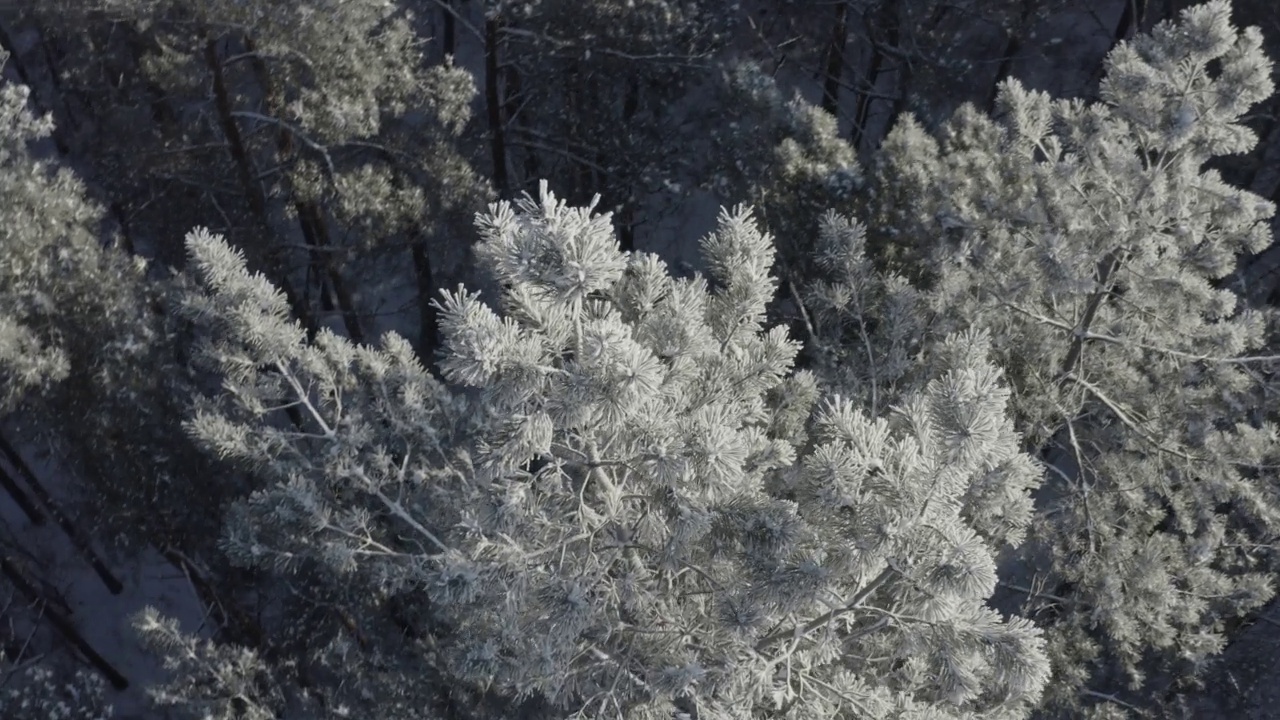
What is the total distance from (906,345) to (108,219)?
449 inches

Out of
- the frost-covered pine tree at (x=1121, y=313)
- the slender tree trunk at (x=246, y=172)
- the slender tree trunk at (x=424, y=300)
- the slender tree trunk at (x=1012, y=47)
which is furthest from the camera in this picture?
the slender tree trunk at (x=1012, y=47)

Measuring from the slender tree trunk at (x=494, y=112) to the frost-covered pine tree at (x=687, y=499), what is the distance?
5.16 meters

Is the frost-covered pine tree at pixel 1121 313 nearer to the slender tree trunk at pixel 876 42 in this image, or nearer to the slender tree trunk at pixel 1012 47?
the slender tree trunk at pixel 1012 47

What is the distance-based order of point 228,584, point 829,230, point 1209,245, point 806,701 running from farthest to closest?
point 228,584 < point 829,230 < point 1209,245 < point 806,701

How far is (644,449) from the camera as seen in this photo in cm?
629

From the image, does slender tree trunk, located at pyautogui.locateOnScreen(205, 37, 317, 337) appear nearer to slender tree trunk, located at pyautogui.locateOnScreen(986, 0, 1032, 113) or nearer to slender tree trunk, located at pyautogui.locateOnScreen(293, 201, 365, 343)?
slender tree trunk, located at pyautogui.locateOnScreen(293, 201, 365, 343)

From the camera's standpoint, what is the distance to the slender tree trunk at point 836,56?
1513 cm

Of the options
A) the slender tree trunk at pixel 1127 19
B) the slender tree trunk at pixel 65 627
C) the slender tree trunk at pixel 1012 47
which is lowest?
the slender tree trunk at pixel 65 627

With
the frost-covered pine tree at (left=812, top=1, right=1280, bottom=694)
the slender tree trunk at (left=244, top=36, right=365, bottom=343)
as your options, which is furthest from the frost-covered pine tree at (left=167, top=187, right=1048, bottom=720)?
the slender tree trunk at (left=244, top=36, right=365, bottom=343)

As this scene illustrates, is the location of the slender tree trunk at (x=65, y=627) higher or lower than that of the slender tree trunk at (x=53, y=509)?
lower

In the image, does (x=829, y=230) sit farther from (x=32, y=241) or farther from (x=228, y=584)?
(x=228, y=584)

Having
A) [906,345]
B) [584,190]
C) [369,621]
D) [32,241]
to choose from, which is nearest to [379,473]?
[369,621]

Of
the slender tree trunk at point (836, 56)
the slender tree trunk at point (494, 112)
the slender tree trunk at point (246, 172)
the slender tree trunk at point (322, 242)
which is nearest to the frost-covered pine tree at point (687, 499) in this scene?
the slender tree trunk at point (246, 172)

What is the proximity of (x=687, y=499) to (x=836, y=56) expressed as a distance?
12.3 meters
